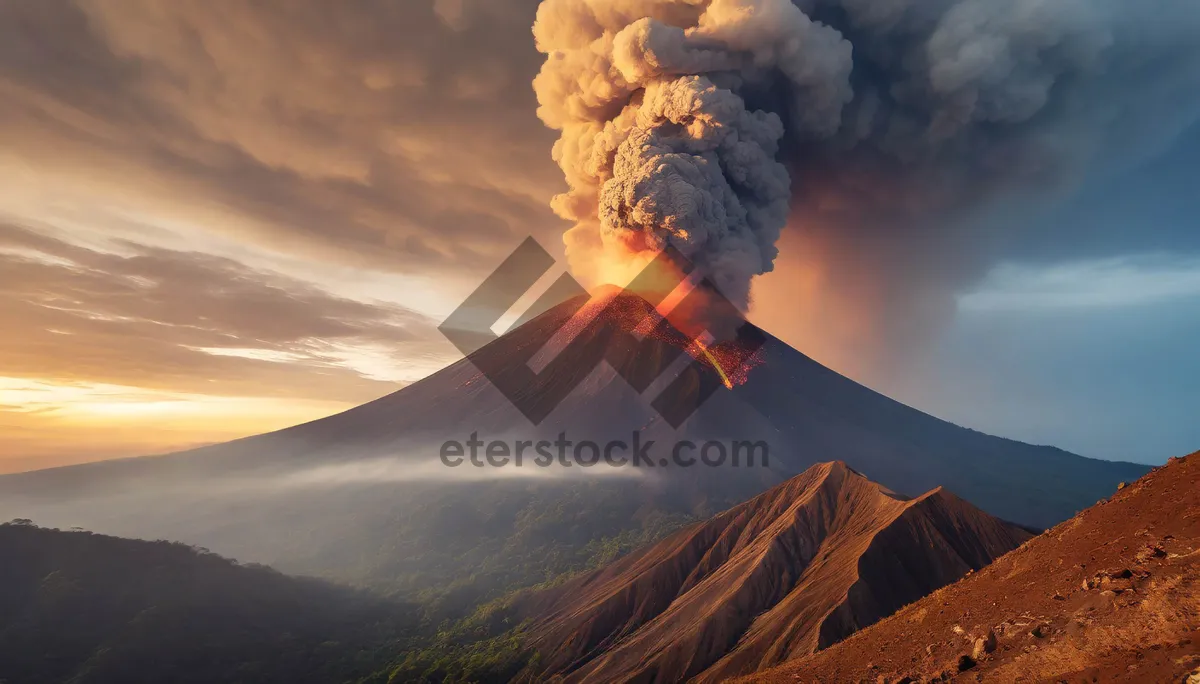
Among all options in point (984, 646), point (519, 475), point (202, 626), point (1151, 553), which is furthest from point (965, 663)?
point (519, 475)

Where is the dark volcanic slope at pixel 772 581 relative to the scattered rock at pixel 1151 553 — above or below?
below

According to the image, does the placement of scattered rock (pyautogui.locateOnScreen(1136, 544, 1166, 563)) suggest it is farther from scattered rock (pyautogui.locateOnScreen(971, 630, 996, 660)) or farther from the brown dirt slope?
scattered rock (pyautogui.locateOnScreen(971, 630, 996, 660))

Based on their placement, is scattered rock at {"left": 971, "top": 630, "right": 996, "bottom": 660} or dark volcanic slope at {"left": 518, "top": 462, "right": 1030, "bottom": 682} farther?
dark volcanic slope at {"left": 518, "top": 462, "right": 1030, "bottom": 682}

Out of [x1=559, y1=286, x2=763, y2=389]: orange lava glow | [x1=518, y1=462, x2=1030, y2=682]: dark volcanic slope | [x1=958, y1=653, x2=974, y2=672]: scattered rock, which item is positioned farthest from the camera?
[x1=559, y1=286, x2=763, y2=389]: orange lava glow

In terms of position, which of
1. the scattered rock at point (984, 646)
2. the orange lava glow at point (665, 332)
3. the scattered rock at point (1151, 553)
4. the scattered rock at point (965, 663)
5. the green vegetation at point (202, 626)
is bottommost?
the green vegetation at point (202, 626)

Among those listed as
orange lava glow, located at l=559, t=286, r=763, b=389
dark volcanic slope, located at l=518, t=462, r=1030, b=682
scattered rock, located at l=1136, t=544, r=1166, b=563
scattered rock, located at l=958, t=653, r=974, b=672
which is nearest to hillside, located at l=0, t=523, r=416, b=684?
dark volcanic slope, located at l=518, t=462, r=1030, b=682

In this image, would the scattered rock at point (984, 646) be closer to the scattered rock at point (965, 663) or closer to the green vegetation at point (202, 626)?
the scattered rock at point (965, 663)

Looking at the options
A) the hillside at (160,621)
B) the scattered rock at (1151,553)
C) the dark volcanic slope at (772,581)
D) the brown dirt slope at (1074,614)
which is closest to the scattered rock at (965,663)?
the brown dirt slope at (1074,614)
